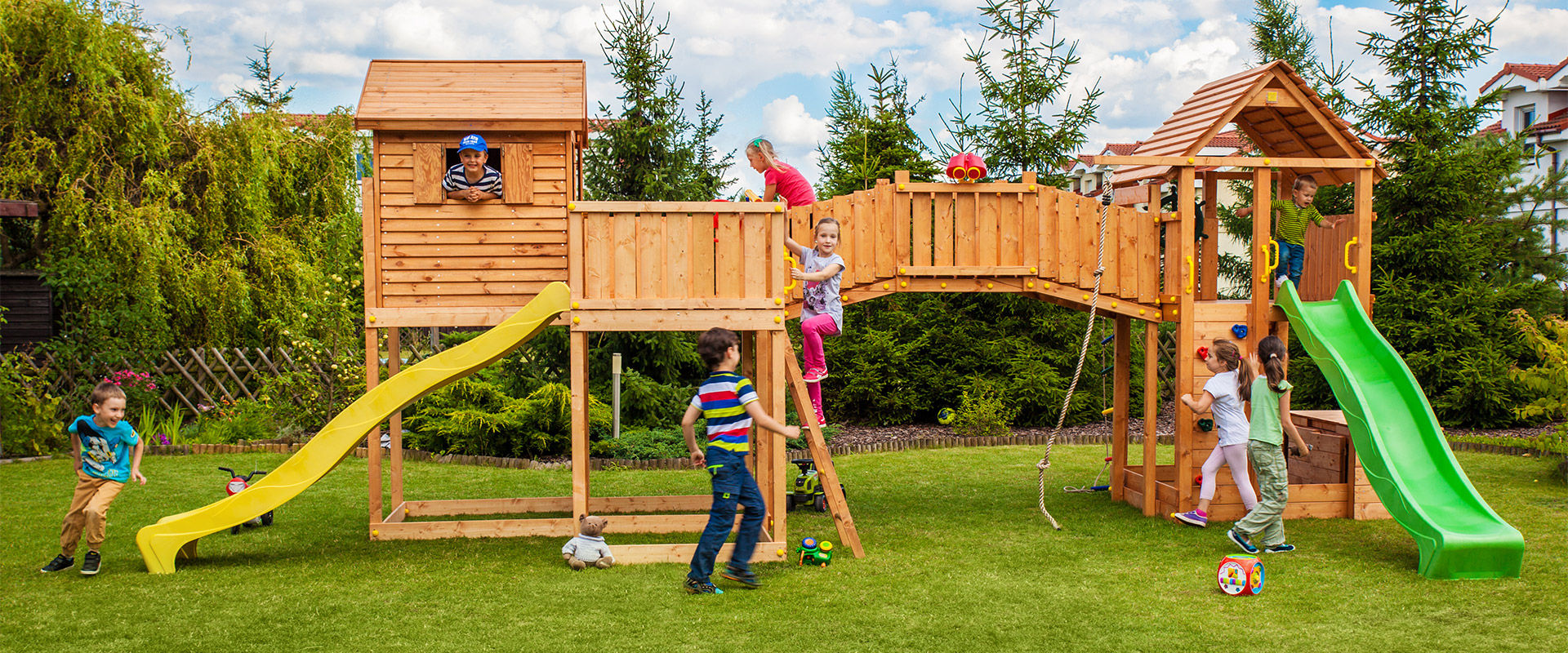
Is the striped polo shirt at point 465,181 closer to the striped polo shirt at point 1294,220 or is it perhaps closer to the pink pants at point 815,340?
Result: the pink pants at point 815,340

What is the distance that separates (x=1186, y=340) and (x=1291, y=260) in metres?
1.33

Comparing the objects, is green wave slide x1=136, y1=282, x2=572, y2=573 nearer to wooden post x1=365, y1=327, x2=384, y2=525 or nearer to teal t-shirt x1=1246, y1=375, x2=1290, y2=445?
wooden post x1=365, y1=327, x2=384, y2=525

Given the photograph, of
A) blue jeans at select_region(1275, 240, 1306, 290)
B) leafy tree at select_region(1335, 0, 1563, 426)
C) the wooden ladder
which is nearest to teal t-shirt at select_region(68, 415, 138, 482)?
the wooden ladder

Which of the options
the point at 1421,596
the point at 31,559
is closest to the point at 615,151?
the point at 31,559

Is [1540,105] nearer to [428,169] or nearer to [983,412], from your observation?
[983,412]

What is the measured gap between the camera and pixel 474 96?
8.55 meters

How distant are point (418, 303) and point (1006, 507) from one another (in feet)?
17.5

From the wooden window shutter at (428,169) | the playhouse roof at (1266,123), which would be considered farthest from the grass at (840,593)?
the playhouse roof at (1266,123)

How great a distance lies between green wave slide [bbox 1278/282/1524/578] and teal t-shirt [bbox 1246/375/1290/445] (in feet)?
2.31

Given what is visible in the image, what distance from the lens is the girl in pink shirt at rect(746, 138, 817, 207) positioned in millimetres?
8695

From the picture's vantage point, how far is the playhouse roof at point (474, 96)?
27.1 ft

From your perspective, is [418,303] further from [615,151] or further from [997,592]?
[615,151]

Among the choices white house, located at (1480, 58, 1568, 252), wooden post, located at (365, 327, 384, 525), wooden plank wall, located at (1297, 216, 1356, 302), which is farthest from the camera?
white house, located at (1480, 58, 1568, 252)

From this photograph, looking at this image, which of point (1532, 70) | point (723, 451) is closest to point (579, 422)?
point (723, 451)
